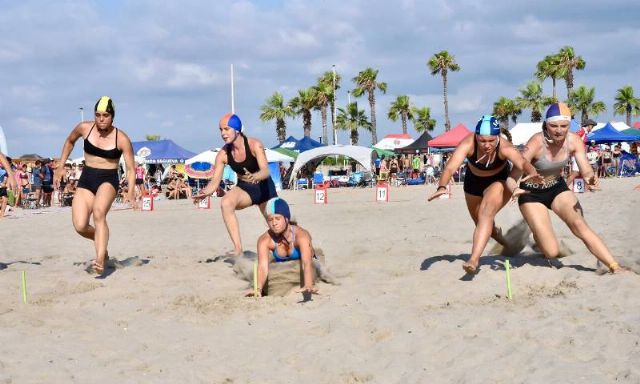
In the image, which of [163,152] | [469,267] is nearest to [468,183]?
[469,267]

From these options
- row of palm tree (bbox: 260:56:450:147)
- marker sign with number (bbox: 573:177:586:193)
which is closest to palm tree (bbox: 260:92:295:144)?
row of palm tree (bbox: 260:56:450:147)

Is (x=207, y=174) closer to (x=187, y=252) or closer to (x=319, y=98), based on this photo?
(x=187, y=252)

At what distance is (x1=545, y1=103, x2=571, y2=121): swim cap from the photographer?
674 cm

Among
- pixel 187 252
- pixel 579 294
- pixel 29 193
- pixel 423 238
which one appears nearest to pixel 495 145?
pixel 579 294

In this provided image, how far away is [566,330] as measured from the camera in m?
4.90

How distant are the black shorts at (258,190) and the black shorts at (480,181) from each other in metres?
2.24

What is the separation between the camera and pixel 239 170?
851 centimetres

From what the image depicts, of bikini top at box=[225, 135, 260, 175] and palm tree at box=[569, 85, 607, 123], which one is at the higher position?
palm tree at box=[569, 85, 607, 123]

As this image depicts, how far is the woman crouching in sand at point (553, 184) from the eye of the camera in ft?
22.2

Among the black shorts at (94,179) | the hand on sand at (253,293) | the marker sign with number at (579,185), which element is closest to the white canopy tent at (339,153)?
the marker sign with number at (579,185)

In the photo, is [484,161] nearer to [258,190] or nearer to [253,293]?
[253,293]

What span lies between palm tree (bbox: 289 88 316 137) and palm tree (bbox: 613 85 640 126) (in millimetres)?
30998

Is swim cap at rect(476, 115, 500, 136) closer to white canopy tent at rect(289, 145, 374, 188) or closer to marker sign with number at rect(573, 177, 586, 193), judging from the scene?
marker sign with number at rect(573, 177, 586, 193)

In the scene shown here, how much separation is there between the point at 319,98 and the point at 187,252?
193 feet
